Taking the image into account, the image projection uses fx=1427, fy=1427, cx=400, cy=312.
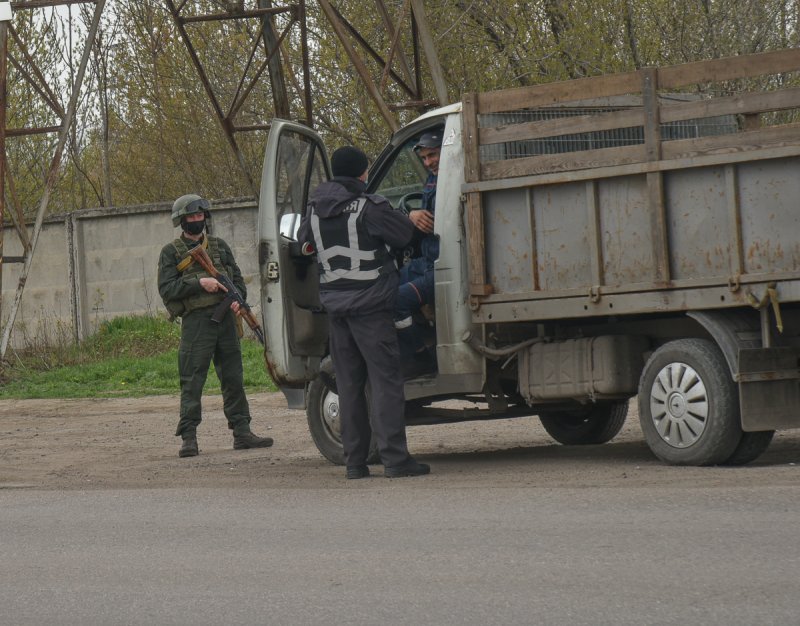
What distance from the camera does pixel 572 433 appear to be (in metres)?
10.6

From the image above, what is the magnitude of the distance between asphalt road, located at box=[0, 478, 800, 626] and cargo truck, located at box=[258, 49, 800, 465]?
0.94m

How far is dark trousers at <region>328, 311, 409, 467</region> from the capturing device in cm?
884

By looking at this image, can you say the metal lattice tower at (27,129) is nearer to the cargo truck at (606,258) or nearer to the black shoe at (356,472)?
the cargo truck at (606,258)

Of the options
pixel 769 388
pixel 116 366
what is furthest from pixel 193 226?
pixel 116 366

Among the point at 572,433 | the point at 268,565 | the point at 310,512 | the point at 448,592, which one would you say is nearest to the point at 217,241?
the point at 572,433

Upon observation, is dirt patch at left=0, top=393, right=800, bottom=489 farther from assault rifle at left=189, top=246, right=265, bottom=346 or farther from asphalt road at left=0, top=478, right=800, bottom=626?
assault rifle at left=189, top=246, right=265, bottom=346

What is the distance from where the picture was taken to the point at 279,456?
1130 cm

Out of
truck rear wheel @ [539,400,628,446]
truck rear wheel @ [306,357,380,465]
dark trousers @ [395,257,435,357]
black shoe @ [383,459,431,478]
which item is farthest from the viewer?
truck rear wheel @ [539,400,628,446]

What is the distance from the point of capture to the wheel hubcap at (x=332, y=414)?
990cm

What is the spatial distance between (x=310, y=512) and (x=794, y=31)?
49.7ft

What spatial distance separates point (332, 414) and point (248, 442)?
2.20m

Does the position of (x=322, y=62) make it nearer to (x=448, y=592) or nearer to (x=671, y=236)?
(x=671, y=236)

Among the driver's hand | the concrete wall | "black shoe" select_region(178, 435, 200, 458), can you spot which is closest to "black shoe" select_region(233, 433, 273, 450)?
"black shoe" select_region(178, 435, 200, 458)

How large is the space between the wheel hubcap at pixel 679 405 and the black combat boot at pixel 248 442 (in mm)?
4623
